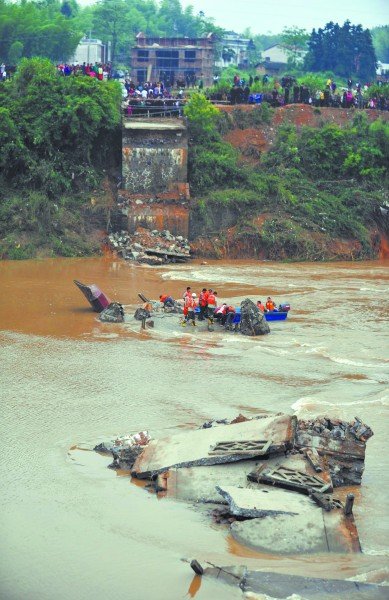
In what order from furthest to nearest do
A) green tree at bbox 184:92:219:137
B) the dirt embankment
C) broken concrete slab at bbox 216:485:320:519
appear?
the dirt embankment, green tree at bbox 184:92:219:137, broken concrete slab at bbox 216:485:320:519

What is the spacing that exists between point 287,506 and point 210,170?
30312 mm

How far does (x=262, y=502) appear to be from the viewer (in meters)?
16.5

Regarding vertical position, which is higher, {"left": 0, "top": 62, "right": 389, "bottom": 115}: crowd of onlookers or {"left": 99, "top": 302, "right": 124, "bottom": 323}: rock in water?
{"left": 0, "top": 62, "right": 389, "bottom": 115}: crowd of onlookers

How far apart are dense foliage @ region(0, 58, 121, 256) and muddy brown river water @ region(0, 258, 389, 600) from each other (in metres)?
2.51

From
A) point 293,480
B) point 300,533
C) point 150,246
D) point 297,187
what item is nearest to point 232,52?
point 297,187

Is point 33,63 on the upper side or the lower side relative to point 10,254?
upper

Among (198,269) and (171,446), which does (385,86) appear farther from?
(171,446)

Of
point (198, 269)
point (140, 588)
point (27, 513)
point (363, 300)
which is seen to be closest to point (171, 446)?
point (27, 513)

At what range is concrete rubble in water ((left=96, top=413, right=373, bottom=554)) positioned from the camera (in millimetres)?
16094

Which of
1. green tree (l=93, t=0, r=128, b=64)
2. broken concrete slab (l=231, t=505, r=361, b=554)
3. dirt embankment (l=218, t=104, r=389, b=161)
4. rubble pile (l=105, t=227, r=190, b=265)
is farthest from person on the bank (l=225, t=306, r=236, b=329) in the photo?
green tree (l=93, t=0, r=128, b=64)

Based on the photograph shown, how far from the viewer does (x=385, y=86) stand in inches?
2206

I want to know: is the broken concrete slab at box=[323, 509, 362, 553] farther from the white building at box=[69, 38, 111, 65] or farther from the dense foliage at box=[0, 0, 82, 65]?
the white building at box=[69, 38, 111, 65]

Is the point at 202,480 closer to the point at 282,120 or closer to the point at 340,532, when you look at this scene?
the point at 340,532

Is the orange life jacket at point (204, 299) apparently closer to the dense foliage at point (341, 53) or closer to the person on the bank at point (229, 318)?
the person on the bank at point (229, 318)
